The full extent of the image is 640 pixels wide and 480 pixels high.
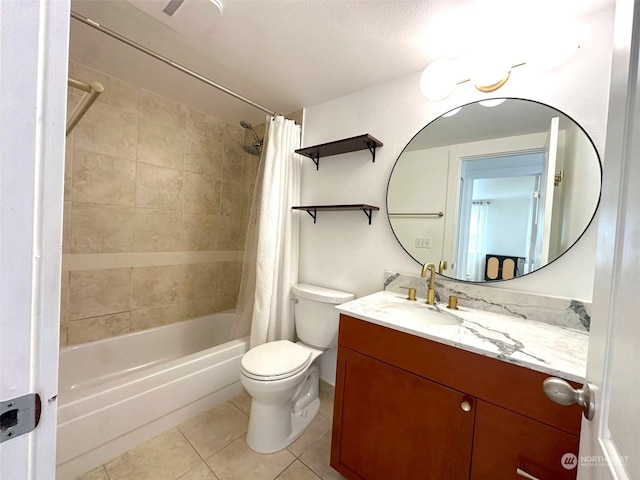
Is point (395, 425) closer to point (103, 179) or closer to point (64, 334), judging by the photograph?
point (64, 334)

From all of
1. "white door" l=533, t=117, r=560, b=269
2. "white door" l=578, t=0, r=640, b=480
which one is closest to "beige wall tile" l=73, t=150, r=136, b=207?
"white door" l=578, t=0, r=640, b=480

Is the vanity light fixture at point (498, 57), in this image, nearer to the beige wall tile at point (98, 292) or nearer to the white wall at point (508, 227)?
the white wall at point (508, 227)

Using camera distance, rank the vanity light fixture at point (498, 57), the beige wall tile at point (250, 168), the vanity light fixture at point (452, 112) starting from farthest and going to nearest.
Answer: the beige wall tile at point (250, 168) < the vanity light fixture at point (452, 112) < the vanity light fixture at point (498, 57)

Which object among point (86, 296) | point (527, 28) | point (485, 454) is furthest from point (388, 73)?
point (86, 296)

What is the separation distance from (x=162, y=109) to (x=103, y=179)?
70 centimetres

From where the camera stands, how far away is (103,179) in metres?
1.74

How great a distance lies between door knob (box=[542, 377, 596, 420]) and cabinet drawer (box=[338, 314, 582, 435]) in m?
0.24

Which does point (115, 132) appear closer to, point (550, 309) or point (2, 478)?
point (2, 478)

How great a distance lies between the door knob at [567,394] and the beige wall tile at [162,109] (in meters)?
2.58

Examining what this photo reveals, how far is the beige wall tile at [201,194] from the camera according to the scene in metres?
2.16

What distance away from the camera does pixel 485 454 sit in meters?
0.80

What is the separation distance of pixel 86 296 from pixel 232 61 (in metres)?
1.85

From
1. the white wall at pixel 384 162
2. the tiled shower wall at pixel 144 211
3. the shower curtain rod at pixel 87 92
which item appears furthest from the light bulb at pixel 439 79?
the tiled shower wall at pixel 144 211

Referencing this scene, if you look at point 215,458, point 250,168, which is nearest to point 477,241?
point 215,458
